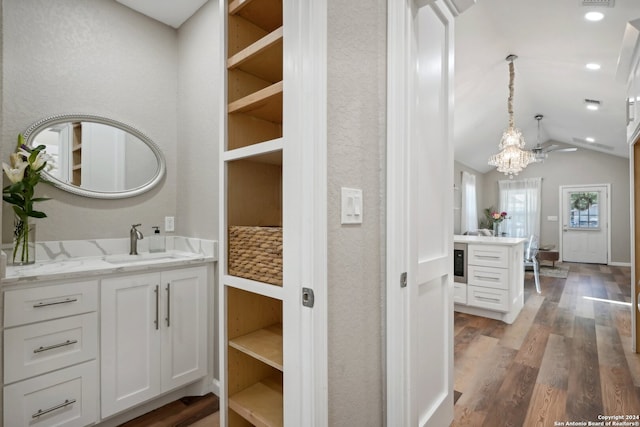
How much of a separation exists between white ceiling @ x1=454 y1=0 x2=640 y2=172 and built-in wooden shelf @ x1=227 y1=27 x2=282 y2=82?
258 cm

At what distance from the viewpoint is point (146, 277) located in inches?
70.2

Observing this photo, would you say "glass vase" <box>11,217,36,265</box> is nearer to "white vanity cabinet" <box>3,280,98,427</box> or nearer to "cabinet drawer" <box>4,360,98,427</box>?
"white vanity cabinet" <box>3,280,98,427</box>

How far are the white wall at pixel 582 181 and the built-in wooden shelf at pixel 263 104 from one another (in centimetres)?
970

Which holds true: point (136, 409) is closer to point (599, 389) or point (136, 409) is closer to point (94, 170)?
point (94, 170)

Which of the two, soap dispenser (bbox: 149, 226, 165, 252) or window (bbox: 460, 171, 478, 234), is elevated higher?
window (bbox: 460, 171, 478, 234)

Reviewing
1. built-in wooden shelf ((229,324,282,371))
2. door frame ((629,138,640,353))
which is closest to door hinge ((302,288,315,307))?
built-in wooden shelf ((229,324,282,371))

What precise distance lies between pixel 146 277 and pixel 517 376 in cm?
265

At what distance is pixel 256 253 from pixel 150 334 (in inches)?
42.3

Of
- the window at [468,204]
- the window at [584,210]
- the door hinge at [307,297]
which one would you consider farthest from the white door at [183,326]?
the window at [584,210]

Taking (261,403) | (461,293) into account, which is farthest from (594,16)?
(261,403)

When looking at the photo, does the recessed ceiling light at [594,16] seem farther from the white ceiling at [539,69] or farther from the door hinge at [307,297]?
the door hinge at [307,297]

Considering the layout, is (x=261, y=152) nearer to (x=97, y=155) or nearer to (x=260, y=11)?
(x=260, y=11)

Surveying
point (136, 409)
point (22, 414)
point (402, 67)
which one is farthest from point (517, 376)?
point (22, 414)

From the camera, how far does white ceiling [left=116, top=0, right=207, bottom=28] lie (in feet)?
7.22
